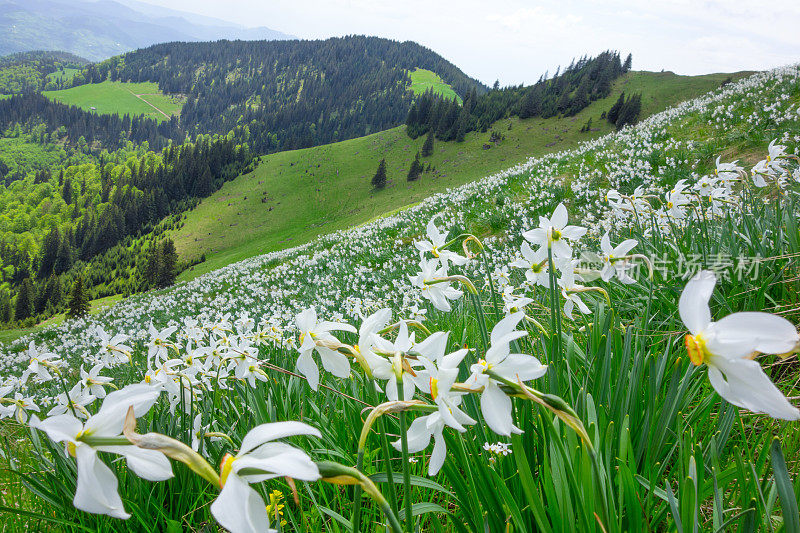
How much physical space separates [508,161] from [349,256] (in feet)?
196

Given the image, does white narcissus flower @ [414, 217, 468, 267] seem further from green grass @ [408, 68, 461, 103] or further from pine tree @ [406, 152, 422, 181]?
green grass @ [408, 68, 461, 103]

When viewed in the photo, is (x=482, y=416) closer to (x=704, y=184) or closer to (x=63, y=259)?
(x=704, y=184)

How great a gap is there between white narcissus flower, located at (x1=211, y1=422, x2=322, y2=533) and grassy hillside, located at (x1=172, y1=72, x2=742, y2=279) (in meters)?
62.2

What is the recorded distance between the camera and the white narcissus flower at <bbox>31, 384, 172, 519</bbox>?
69 cm

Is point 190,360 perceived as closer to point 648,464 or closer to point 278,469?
point 278,469

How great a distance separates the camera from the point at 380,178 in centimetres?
7869

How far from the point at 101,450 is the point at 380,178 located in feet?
263

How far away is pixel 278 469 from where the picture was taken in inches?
25.9

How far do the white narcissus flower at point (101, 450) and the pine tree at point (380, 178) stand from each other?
260 ft

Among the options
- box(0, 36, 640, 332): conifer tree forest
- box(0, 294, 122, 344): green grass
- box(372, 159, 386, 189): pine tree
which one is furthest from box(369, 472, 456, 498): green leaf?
box(372, 159, 386, 189): pine tree

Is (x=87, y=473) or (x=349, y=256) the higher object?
(x=87, y=473)

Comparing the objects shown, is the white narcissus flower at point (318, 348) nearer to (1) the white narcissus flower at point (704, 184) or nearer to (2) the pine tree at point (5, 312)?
(1) the white narcissus flower at point (704, 184)

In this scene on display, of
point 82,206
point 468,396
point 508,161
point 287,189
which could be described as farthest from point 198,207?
point 468,396

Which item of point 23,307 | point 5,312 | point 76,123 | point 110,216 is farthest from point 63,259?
point 76,123
